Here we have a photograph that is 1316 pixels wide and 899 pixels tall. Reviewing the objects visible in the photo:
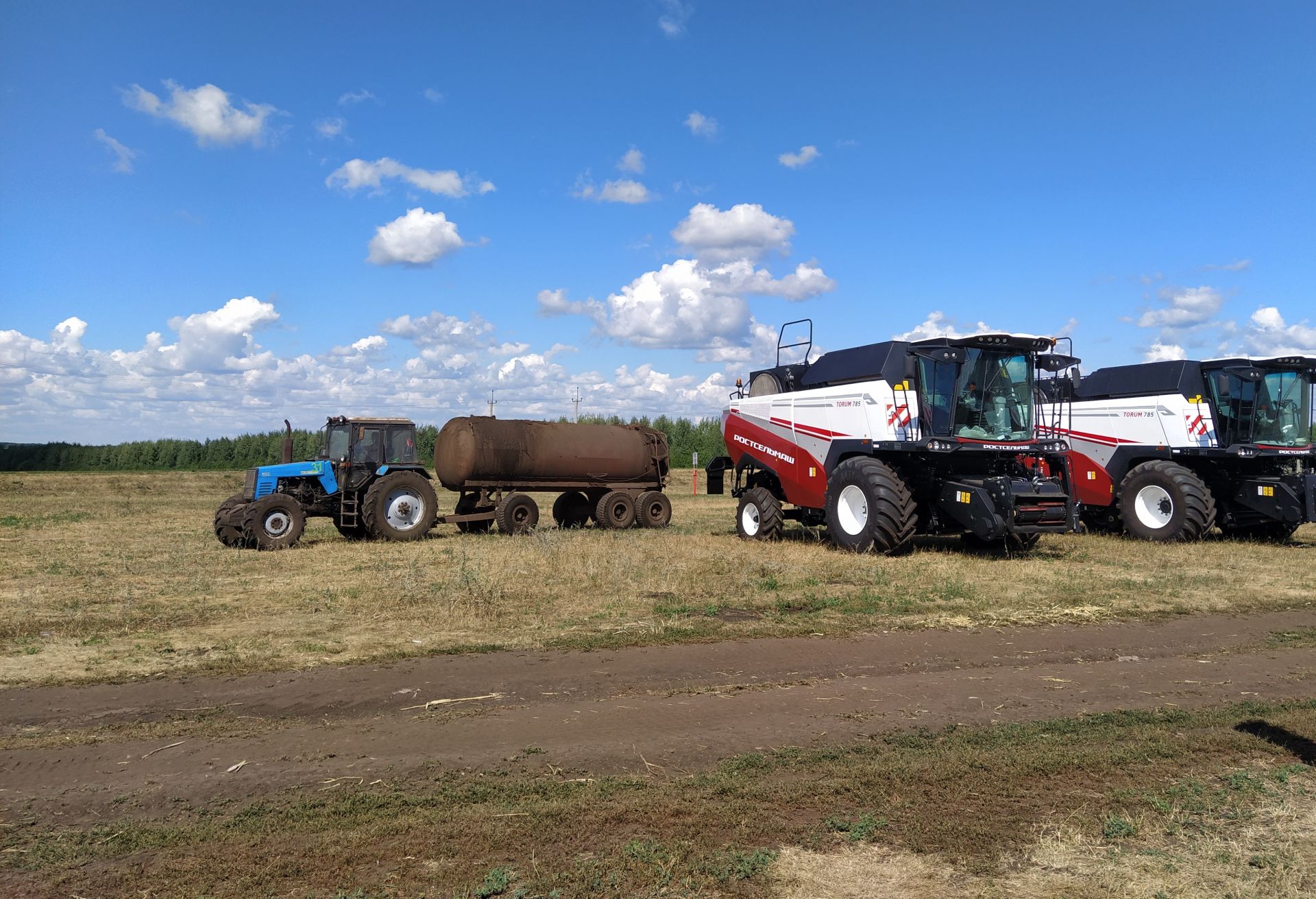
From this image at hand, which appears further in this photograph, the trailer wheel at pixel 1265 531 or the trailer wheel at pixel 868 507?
the trailer wheel at pixel 1265 531

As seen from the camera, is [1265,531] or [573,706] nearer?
[573,706]

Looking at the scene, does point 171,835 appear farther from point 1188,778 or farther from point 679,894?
point 1188,778

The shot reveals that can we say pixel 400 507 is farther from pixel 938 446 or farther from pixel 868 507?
pixel 938 446

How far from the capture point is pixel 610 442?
21.3 metres

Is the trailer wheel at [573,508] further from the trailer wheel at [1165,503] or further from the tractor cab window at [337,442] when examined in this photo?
the trailer wheel at [1165,503]

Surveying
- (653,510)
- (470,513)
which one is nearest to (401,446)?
(470,513)

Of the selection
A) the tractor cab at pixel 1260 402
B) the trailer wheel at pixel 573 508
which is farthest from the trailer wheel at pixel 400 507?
the tractor cab at pixel 1260 402

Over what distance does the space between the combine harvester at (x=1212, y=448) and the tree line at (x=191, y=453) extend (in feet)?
143

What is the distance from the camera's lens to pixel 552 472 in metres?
20.5

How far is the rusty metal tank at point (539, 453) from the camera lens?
1959 centimetres

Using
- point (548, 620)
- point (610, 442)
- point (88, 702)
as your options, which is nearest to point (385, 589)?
point (548, 620)

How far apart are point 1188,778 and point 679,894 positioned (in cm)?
299

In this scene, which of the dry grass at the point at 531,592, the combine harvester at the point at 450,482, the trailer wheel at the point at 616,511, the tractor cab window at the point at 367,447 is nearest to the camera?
the dry grass at the point at 531,592

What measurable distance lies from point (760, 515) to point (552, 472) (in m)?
4.86
